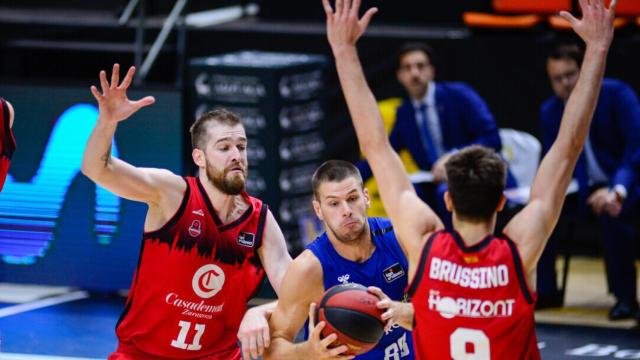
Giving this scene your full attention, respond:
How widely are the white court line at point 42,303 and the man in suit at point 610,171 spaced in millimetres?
3537

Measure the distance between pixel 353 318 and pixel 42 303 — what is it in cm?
516

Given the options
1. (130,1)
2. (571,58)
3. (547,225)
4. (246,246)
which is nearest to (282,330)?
(246,246)

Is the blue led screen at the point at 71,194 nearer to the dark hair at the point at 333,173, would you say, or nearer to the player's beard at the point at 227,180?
the player's beard at the point at 227,180

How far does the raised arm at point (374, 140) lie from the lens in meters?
4.55

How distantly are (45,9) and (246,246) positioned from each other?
779 centimetres

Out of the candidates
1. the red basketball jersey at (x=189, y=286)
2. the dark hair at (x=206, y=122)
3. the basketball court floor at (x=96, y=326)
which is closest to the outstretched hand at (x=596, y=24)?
the dark hair at (x=206, y=122)

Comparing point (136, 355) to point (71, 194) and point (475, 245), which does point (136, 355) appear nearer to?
point (475, 245)

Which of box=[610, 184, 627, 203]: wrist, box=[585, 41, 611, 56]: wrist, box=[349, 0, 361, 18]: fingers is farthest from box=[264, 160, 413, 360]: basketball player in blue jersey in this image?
box=[610, 184, 627, 203]: wrist

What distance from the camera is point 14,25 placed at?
12367mm

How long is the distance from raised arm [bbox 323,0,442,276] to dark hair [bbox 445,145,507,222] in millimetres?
172

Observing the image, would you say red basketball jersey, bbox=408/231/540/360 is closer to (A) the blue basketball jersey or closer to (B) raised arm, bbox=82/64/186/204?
(A) the blue basketball jersey

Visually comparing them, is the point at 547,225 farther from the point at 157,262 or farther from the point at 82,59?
the point at 82,59

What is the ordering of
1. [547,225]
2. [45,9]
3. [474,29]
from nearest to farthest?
[547,225], [474,29], [45,9]

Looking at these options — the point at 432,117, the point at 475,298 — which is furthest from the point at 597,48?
the point at 432,117
